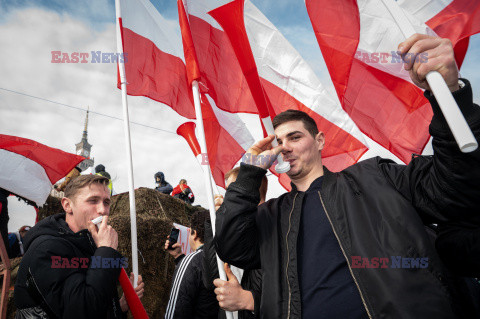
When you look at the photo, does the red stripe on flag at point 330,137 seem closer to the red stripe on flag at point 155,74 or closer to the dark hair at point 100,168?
the red stripe on flag at point 155,74

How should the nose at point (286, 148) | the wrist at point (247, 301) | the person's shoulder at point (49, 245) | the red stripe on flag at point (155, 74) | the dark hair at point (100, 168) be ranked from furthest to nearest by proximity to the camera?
the dark hair at point (100, 168)
the red stripe on flag at point (155, 74)
the nose at point (286, 148)
the wrist at point (247, 301)
the person's shoulder at point (49, 245)

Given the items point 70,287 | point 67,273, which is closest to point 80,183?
point 67,273

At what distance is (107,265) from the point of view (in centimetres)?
211

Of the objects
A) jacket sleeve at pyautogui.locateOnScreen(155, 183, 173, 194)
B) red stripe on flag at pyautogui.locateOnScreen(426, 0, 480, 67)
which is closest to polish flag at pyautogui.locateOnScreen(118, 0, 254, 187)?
red stripe on flag at pyautogui.locateOnScreen(426, 0, 480, 67)

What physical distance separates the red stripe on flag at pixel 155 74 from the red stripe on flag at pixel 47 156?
75.5 inches

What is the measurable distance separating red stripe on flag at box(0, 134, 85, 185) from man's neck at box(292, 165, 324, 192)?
13.4ft

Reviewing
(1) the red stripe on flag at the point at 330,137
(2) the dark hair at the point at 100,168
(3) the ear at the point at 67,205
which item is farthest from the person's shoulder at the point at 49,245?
(2) the dark hair at the point at 100,168

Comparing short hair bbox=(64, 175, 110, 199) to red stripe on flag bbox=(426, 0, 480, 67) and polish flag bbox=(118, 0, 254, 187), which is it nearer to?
polish flag bbox=(118, 0, 254, 187)

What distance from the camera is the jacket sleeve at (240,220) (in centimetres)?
190

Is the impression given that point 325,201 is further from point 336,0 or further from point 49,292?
point 336,0

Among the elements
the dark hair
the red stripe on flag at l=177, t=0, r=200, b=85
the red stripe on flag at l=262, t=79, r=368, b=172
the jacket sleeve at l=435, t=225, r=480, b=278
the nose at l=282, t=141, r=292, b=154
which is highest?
the dark hair

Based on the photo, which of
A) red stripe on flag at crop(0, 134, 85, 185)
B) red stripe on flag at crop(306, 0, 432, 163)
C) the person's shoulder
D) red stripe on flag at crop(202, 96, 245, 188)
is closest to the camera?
the person's shoulder

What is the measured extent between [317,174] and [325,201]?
0.46 meters

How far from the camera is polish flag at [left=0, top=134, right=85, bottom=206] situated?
A: 4.40 metres
